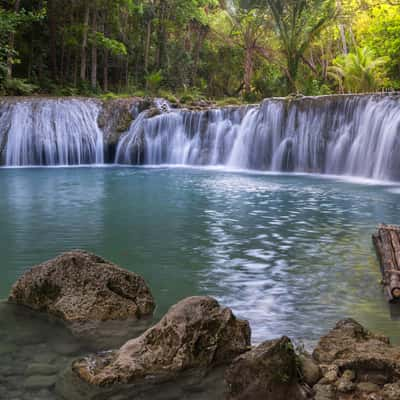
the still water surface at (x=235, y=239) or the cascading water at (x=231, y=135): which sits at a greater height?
the cascading water at (x=231, y=135)

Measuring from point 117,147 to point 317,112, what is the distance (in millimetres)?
8954

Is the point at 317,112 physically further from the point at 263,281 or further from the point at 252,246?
the point at 263,281

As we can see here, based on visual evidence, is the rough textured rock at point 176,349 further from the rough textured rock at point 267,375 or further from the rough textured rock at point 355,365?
the rough textured rock at point 355,365

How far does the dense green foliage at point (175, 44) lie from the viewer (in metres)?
28.8

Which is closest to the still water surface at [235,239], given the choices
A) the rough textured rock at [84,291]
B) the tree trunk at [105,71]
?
the rough textured rock at [84,291]

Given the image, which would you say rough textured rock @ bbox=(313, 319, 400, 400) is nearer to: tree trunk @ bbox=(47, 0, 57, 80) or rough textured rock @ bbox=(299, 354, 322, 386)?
rough textured rock @ bbox=(299, 354, 322, 386)

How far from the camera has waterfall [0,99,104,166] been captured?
24.0 meters

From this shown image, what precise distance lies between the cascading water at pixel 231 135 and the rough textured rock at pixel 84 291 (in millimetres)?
13506

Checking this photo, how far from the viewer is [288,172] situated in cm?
2061

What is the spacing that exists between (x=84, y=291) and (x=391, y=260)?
3.05m

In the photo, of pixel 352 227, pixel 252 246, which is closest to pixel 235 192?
pixel 352 227

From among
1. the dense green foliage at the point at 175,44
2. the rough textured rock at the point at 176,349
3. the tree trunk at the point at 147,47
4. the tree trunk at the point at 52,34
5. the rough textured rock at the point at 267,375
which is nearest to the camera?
the rough textured rock at the point at 267,375

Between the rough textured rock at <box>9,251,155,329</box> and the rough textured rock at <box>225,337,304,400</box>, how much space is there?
168 cm

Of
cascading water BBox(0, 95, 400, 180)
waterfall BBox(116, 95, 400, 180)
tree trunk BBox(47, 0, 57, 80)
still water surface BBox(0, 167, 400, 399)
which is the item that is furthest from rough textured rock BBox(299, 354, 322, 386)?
tree trunk BBox(47, 0, 57, 80)
